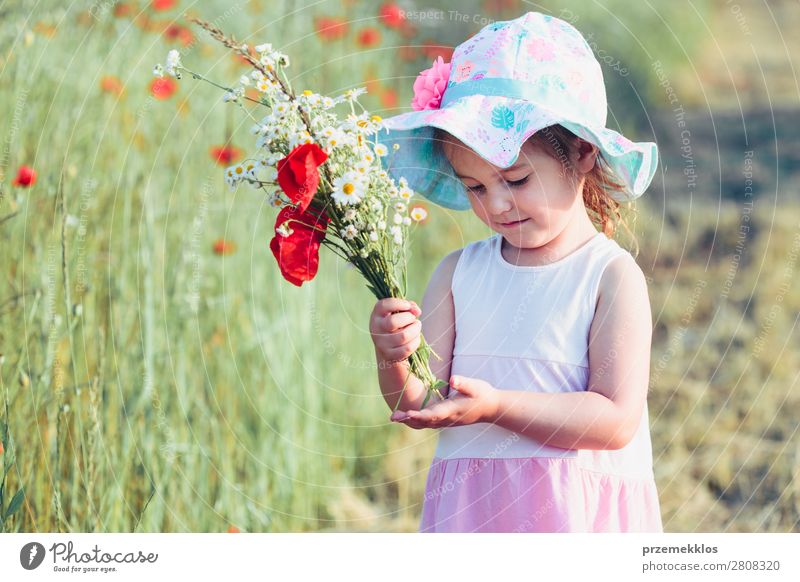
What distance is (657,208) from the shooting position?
4.42m

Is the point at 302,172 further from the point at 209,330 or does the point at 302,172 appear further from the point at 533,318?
the point at 209,330

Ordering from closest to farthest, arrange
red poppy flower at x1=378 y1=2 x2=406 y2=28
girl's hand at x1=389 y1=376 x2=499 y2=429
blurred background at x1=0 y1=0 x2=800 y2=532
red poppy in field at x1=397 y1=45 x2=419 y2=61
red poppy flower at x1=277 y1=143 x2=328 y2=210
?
red poppy flower at x1=277 y1=143 x2=328 y2=210
girl's hand at x1=389 y1=376 x2=499 y2=429
blurred background at x1=0 y1=0 x2=800 y2=532
red poppy flower at x1=378 y1=2 x2=406 y2=28
red poppy in field at x1=397 y1=45 x2=419 y2=61

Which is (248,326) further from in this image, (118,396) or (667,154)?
(667,154)

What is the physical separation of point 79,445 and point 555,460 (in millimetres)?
990

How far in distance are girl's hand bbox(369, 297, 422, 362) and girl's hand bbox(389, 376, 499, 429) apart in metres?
0.09

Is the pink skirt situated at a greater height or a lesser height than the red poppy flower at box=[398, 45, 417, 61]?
lesser

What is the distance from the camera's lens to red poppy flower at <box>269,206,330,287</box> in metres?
1.54

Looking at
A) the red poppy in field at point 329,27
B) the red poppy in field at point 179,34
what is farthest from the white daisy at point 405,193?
the red poppy in field at point 329,27

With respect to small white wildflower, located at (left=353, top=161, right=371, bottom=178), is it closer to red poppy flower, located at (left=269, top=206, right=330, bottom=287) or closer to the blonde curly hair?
red poppy flower, located at (left=269, top=206, right=330, bottom=287)

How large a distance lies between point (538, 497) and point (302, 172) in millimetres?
664

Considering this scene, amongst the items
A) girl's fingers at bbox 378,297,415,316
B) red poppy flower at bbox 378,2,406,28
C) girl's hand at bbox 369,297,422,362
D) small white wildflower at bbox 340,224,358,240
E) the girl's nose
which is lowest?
girl's hand at bbox 369,297,422,362

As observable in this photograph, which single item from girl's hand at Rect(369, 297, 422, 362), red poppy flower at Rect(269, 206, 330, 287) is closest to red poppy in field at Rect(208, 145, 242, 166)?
red poppy flower at Rect(269, 206, 330, 287)
